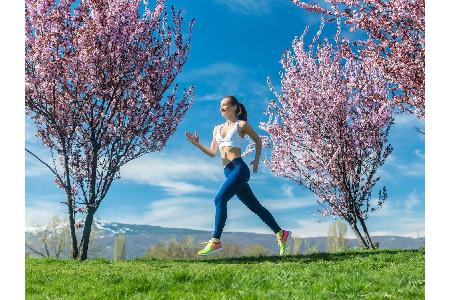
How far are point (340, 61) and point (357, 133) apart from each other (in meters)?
2.64

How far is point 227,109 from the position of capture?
10.8 m

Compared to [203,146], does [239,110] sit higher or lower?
higher

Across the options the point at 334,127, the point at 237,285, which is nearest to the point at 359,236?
the point at 334,127

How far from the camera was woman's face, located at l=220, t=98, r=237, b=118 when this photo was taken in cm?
1080

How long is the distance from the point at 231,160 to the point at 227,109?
1030mm

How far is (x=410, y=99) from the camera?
1184 cm

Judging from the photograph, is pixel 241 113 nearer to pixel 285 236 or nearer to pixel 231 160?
pixel 231 160

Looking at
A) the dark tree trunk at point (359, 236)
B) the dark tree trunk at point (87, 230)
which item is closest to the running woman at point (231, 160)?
the dark tree trunk at point (87, 230)

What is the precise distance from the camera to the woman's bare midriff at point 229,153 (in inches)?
415

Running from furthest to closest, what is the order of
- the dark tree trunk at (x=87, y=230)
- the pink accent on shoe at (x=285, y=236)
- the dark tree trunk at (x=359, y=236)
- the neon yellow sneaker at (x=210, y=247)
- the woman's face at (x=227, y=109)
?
the dark tree trunk at (x=359, y=236) → the dark tree trunk at (x=87, y=230) → the pink accent on shoe at (x=285, y=236) → the woman's face at (x=227, y=109) → the neon yellow sneaker at (x=210, y=247)

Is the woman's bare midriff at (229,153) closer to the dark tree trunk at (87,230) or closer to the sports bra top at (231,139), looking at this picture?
the sports bra top at (231,139)

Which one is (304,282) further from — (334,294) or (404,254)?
(404,254)

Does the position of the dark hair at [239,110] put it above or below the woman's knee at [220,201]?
above
